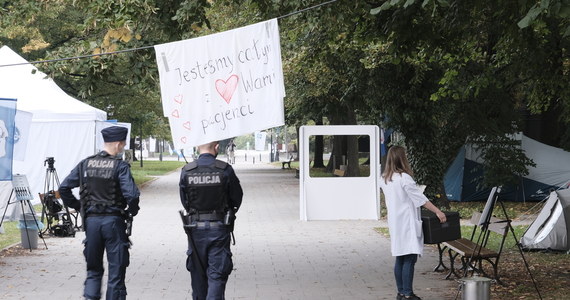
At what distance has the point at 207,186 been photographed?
841 centimetres

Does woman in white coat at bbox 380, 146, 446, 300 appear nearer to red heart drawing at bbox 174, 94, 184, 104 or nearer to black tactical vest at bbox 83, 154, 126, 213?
red heart drawing at bbox 174, 94, 184, 104

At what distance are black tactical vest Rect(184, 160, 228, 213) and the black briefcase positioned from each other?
2886 millimetres

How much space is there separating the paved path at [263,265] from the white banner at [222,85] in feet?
8.80

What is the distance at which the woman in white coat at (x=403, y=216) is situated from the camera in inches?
395

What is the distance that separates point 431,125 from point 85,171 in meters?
14.0

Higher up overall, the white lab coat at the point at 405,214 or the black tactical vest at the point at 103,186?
the black tactical vest at the point at 103,186

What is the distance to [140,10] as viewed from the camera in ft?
36.8

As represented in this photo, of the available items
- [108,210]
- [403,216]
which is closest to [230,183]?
[108,210]

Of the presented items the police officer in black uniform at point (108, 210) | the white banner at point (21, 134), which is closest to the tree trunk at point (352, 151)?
the white banner at point (21, 134)

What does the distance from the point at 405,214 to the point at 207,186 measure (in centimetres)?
266

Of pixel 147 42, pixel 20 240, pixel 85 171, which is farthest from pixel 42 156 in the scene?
pixel 85 171

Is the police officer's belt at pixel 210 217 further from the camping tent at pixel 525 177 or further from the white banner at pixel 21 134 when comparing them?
the camping tent at pixel 525 177

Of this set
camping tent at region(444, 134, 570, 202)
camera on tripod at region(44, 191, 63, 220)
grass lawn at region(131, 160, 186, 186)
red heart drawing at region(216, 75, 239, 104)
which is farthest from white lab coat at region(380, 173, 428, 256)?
grass lawn at region(131, 160, 186, 186)

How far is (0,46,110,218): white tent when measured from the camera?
23.9m
